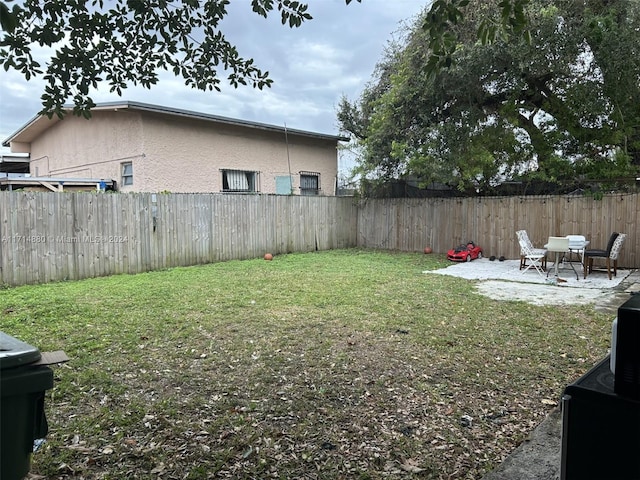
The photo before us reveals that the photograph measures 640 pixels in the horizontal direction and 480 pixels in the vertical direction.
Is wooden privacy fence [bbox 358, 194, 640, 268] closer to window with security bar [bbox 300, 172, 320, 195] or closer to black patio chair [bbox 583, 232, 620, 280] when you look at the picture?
black patio chair [bbox 583, 232, 620, 280]

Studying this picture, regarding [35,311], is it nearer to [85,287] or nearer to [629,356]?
[85,287]

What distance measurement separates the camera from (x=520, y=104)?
35.7 feet

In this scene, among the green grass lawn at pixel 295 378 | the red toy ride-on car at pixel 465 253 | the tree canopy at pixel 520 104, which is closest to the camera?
the green grass lawn at pixel 295 378

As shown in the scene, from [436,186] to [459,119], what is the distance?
308 centimetres

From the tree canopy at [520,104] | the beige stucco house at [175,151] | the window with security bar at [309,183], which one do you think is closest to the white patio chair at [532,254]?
the tree canopy at [520,104]

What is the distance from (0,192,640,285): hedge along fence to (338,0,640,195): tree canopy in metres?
1.01

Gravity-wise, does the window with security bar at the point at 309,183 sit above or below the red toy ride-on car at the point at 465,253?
above

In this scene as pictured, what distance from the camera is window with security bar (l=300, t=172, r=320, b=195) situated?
1510 cm

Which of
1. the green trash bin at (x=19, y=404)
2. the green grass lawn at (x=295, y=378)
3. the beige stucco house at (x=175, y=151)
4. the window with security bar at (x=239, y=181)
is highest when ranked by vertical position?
the beige stucco house at (x=175, y=151)

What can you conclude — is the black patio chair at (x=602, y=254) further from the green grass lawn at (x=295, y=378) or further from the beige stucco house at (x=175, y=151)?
the beige stucco house at (x=175, y=151)

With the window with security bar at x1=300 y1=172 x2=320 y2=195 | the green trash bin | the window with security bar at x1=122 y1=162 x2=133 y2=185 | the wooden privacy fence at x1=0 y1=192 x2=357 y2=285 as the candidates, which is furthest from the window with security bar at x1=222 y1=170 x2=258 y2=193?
the green trash bin

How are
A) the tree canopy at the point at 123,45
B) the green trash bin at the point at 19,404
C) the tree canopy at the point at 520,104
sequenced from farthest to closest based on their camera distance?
the tree canopy at the point at 520,104 → the tree canopy at the point at 123,45 → the green trash bin at the point at 19,404

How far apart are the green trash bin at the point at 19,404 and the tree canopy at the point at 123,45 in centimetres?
225

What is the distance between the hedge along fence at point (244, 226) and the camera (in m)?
7.71
